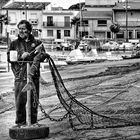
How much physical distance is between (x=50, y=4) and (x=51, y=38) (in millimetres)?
14109

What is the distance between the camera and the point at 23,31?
27.0 feet

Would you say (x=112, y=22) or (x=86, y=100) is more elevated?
(x=86, y=100)

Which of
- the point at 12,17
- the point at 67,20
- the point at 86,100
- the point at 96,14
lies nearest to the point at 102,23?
the point at 96,14

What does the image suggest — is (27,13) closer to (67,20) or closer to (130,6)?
(67,20)

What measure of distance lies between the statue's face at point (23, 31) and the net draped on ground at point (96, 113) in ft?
1.97

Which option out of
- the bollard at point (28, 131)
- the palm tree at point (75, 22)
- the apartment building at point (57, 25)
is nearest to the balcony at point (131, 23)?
the palm tree at point (75, 22)

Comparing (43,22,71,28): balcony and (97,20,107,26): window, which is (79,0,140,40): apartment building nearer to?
(97,20,107,26): window

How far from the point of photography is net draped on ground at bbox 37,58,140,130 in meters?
9.05

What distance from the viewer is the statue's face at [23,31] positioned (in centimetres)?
823

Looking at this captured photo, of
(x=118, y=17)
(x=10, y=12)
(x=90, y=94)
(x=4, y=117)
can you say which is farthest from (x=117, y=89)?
(x=10, y=12)

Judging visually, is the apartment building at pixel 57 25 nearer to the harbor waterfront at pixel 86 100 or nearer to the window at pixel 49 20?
the window at pixel 49 20

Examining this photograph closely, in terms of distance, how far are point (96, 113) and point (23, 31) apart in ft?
7.10

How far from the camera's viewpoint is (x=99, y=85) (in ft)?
53.4

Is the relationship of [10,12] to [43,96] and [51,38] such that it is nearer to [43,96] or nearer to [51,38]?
[51,38]
